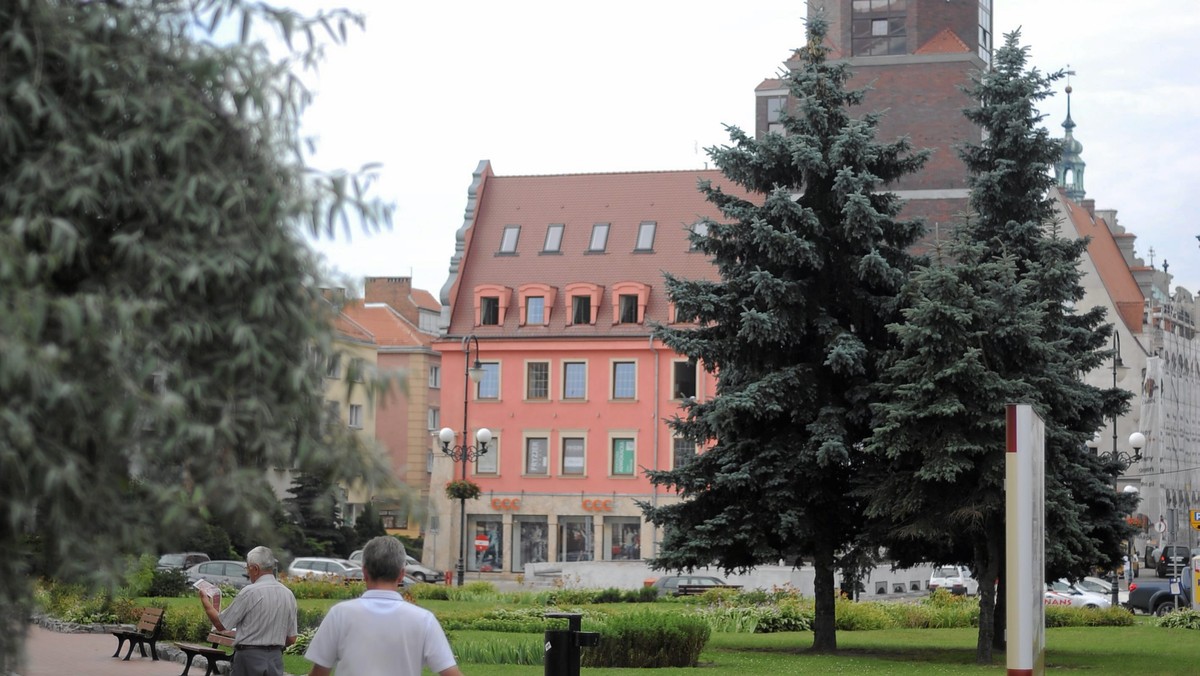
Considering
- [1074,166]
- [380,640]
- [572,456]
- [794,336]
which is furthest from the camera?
[1074,166]

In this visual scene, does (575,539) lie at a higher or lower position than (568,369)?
lower

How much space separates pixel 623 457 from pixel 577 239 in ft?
33.9

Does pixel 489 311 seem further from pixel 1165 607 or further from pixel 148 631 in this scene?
pixel 148 631

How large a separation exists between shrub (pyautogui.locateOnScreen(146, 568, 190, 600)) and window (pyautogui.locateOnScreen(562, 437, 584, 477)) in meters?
28.3

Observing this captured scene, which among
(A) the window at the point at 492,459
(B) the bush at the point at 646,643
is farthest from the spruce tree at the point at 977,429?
(A) the window at the point at 492,459

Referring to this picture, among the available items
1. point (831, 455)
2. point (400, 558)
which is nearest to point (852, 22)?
point (831, 455)

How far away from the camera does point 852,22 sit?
6244 centimetres

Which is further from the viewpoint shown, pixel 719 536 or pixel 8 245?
pixel 719 536

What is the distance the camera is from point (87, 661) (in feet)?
75.0

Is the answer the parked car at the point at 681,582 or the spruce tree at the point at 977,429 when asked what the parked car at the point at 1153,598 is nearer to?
the parked car at the point at 681,582

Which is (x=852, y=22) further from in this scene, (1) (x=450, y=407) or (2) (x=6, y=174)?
(2) (x=6, y=174)

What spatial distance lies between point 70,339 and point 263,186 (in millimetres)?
876

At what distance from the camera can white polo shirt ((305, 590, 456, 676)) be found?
654 centimetres

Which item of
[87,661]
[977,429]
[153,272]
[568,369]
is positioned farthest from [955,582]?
[153,272]
